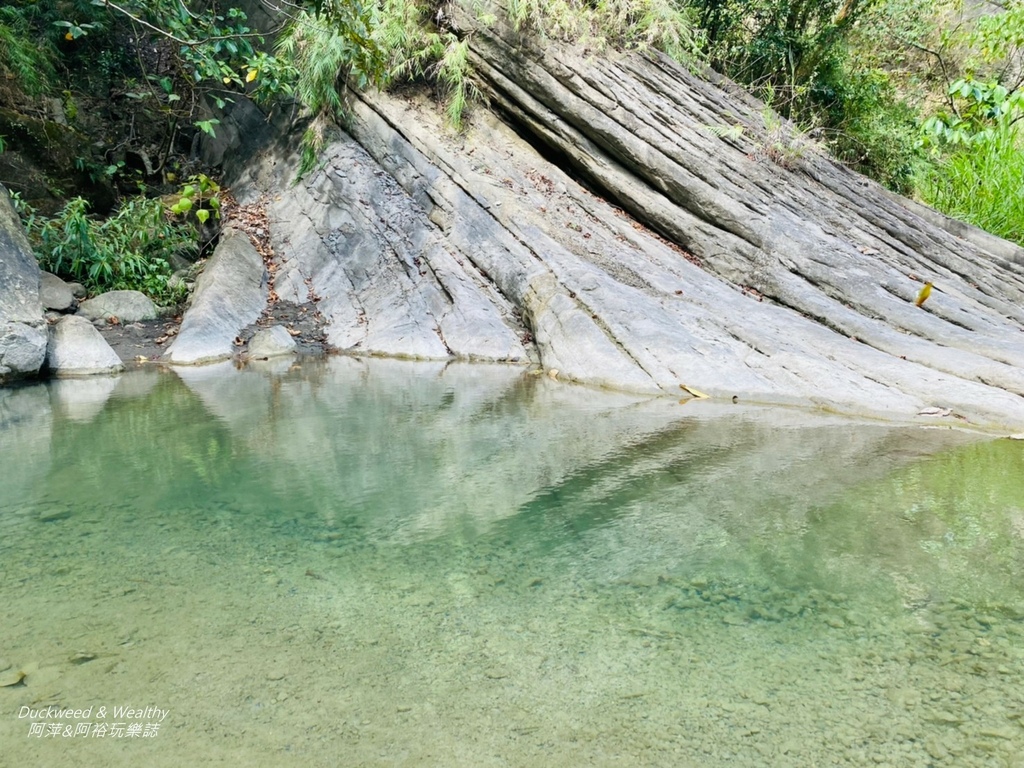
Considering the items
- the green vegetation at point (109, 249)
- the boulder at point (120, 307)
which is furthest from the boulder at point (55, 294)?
the green vegetation at point (109, 249)

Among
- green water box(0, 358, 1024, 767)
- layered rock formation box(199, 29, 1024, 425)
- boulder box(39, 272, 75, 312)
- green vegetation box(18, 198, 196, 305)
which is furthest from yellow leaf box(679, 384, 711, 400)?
boulder box(39, 272, 75, 312)

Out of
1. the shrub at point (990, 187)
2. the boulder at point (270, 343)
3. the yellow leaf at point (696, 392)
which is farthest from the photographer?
Answer: the shrub at point (990, 187)

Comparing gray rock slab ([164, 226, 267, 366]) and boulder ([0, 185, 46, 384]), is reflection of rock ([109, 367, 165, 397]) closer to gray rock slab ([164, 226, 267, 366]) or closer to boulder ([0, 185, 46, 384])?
gray rock slab ([164, 226, 267, 366])

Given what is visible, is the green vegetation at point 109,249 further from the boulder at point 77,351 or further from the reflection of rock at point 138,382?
the reflection of rock at point 138,382

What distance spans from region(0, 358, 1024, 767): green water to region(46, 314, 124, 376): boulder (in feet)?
7.39

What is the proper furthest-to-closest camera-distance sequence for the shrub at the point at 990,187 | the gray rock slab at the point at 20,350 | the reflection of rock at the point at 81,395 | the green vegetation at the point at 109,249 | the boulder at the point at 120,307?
1. the shrub at the point at 990,187
2. the green vegetation at the point at 109,249
3. the boulder at the point at 120,307
4. the gray rock slab at the point at 20,350
5. the reflection of rock at the point at 81,395

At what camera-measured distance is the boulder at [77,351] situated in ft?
19.1

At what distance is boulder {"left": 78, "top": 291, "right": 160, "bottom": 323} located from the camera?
7.02 metres

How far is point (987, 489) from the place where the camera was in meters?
2.93

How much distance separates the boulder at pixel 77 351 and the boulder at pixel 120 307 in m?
0.92

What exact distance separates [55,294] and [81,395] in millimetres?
2507

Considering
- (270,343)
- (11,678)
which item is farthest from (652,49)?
(11,678)

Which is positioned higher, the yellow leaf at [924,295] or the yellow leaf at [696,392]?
the yellow leaf at [924,295]

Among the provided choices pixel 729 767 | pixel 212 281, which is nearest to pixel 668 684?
pixel 729 767
